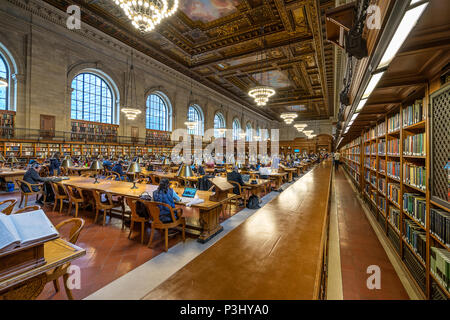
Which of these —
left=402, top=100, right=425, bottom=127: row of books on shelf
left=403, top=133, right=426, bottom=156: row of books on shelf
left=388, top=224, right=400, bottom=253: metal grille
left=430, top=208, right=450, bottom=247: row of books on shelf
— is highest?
left=402, top=100, right=425, bottom=127: row of books on shelf

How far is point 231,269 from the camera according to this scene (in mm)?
1066

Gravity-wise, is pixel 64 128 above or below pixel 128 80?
below

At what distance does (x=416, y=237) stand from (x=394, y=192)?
1078 mm

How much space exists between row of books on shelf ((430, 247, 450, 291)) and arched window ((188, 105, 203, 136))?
1775 centimetres

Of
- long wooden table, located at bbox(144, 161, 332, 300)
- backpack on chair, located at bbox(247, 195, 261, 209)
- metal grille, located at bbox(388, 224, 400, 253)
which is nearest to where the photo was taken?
long wooden table, located at bbox(144, 161, 332, 300)

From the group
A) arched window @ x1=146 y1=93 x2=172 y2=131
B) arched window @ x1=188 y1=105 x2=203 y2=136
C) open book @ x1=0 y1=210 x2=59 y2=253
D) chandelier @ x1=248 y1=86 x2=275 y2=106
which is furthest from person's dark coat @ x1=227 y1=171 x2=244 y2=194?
arched window @ x1=188 y1=105 x2=203 y2=136

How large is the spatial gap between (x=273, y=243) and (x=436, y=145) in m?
1.96

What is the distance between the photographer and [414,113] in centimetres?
251

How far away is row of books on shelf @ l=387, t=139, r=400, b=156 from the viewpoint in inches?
123

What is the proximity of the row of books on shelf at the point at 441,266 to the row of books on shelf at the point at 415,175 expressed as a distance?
713 mm

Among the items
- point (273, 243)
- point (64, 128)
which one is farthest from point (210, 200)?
point (64, 128)

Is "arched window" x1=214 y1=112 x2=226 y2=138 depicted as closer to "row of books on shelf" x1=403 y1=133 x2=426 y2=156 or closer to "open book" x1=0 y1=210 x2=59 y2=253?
"row of books on shelf" x1=403 y1=133 x2=426 y2=156
